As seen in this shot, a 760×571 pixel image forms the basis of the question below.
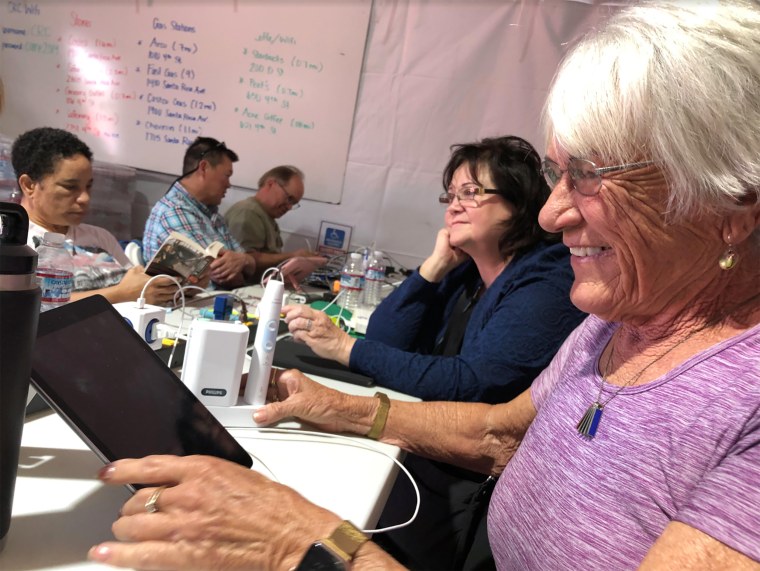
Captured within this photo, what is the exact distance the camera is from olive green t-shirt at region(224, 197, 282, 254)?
132 inches

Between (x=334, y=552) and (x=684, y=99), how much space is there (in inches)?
25.8

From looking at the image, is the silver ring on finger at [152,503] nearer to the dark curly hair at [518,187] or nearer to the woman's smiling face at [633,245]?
the woman's smiling face at [633,245]

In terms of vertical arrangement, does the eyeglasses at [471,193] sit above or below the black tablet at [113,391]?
above

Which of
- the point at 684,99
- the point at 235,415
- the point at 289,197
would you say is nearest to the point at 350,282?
the point at 289,197

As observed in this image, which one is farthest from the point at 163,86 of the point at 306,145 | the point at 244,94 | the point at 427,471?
the point at 427,471

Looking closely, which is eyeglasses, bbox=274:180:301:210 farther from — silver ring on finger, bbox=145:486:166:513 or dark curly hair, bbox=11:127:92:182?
silver ring on finger, bbox=145:486:166:513

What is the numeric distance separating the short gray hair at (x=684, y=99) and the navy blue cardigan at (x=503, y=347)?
23.6 inches

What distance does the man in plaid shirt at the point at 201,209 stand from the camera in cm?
272

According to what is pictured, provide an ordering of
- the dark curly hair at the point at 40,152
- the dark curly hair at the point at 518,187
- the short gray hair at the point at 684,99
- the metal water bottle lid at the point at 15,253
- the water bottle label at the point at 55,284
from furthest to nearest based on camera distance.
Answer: the dark curly hair at the point at 40,152, the dark curly hair at the point at 518,187, the water bottle label at the point at 55,284, the short gray hair at the point at 684,99, the metal water bottle lid at the point at 15,253

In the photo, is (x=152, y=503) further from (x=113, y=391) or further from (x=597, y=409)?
(x=597, y=409)

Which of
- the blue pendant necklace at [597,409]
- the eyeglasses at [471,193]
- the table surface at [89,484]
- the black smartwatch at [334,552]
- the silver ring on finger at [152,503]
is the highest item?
the eyeglasses at [471,193]

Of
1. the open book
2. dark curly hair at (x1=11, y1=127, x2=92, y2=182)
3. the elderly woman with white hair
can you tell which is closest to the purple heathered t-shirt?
the elderly woman with white hair

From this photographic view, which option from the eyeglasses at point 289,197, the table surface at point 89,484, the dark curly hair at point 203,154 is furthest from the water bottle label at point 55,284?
the eyeglasses at point 289,197

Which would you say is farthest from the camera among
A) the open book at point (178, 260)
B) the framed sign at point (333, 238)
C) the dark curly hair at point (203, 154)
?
the framed sign at point (333, 238)
